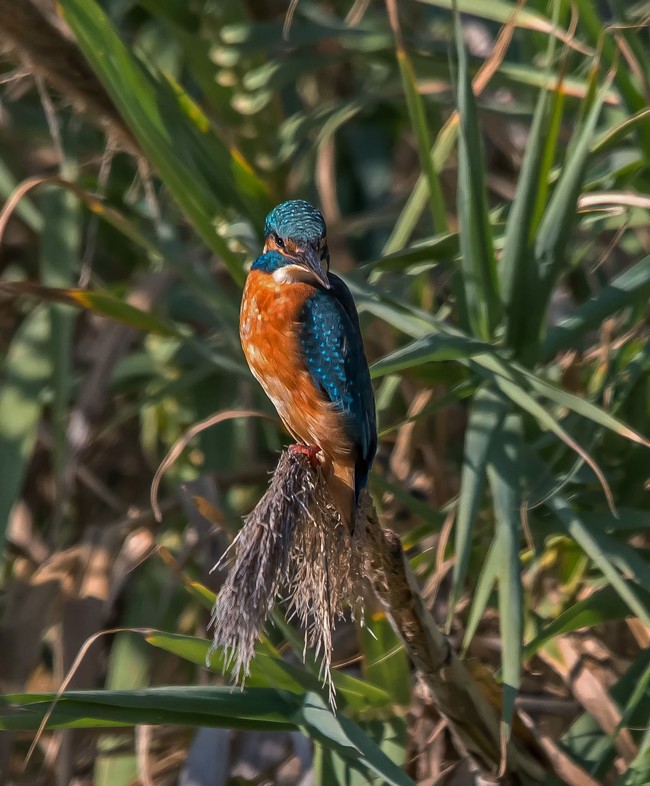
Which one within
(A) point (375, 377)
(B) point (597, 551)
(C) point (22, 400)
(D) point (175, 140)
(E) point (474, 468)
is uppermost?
(D) point (175, 140)

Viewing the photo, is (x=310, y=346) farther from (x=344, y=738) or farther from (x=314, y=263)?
(x=344, y=738)

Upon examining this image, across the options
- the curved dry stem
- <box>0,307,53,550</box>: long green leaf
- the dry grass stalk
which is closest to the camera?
the dry grass stalk

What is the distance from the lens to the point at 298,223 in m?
1.95

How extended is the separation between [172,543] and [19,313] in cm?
116

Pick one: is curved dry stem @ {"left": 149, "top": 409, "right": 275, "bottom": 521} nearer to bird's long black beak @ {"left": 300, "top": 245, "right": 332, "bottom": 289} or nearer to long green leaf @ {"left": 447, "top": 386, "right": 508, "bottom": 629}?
bird's long black beak @ {"left": 300, "top": 245, "right": 332, "bottom": 289}

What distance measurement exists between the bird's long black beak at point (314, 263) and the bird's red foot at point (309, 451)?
10.7 inches

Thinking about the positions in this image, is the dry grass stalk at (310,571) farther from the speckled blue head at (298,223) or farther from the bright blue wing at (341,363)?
the speckled blue head at (298,223)

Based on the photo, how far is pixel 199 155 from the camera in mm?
2357

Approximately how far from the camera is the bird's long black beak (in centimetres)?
188

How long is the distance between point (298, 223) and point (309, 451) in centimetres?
43

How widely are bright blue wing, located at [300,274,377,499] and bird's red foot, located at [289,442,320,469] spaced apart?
0.19ft

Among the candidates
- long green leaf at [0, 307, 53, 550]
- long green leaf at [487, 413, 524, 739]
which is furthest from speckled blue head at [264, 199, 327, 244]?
long green leaf at [0, 307, 53, 550]

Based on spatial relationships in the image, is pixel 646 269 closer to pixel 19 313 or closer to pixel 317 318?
pixel 317 318

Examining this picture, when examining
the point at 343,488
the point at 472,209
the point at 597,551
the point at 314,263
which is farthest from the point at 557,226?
Result: the point at 343,488
